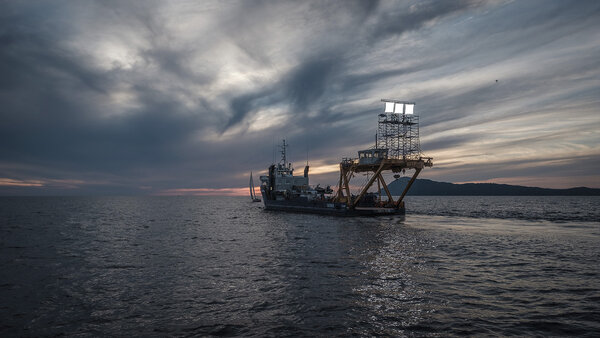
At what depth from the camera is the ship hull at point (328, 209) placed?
50.6 m

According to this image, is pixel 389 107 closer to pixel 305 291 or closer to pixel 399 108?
pixel 399 108

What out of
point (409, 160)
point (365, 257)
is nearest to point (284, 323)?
point (365, 257)

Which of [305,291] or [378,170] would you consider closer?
[305,291]

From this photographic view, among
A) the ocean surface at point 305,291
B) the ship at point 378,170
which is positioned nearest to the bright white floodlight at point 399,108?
the ship at point 378,170

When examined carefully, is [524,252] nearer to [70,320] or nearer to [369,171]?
[70,320]

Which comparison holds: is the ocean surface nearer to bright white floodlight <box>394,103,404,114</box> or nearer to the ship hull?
the ship hull

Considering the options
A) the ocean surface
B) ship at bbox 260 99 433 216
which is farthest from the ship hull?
the ocean surface

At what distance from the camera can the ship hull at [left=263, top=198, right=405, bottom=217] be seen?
50.6 metres

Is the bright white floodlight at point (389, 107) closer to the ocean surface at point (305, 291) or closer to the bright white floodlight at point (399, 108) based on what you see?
the bright white floodlight at point (399, 108)

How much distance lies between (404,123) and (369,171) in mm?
9572

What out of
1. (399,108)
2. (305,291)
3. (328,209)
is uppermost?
(399,108)

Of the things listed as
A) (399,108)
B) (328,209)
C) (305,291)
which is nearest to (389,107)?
(399,108)

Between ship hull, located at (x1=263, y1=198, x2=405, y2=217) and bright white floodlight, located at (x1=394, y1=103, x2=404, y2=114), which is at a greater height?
bright white floodlight, located at (x1=394, y1=103, x2=404, y2=114)

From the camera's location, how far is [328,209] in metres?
55.1
